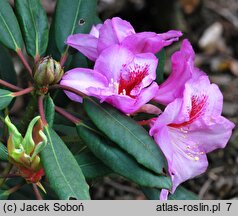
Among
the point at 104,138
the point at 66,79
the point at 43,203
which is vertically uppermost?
the point at 66,79

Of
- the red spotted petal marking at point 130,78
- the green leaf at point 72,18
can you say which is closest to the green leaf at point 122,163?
the red spotted petal marking at point 130,78

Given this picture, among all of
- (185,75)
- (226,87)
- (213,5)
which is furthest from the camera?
(213,5)

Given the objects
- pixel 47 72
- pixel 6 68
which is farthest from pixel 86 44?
pixel 6 68

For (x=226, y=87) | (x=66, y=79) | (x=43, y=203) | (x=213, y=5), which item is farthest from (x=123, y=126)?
(x=213, y=5)

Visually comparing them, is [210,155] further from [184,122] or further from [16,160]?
[16,160]

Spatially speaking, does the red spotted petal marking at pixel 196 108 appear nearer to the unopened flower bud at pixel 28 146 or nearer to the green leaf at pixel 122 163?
the green leaf at pixel 122 163

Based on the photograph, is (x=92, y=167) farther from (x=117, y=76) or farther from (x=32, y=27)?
(x=32, y=27)

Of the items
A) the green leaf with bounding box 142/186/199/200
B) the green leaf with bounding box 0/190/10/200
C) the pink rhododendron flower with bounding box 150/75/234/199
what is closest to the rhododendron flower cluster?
the pink rhododendron flower with bounding box 150/75/234/199

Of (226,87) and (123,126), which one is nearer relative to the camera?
(123,126)
